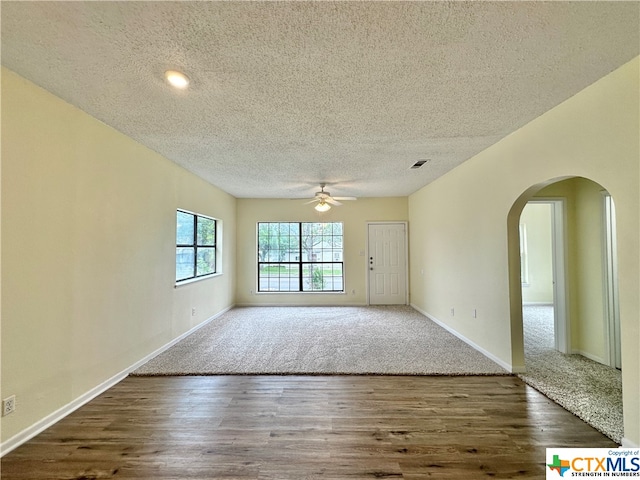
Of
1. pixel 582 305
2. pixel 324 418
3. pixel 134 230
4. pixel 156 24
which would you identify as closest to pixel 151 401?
pixel 324 418

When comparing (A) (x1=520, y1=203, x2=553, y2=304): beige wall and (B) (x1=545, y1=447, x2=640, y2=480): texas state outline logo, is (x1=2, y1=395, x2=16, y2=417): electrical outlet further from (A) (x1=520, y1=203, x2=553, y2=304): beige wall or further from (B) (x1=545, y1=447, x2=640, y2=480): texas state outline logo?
(A) (x1=520, y1=203, x2=553, y2=304): beige wall

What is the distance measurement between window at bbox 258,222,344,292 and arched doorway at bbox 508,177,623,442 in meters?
3.93

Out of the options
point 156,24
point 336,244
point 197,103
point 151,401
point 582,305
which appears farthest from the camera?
point 336,244

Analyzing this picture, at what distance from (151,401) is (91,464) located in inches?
27.5

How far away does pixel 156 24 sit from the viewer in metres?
1.45

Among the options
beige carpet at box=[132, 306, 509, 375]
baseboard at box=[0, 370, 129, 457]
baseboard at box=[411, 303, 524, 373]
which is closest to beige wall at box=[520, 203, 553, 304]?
baseboard at box=[411, 303, 524, 373]

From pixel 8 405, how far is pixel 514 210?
444 cm

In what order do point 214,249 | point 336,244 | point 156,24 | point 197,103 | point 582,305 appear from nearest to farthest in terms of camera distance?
point 156,24 → point 197,103 → point 582,305 → point 214,249 → point 336,244

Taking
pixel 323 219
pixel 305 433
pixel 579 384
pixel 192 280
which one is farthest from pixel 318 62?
pixel 323 219

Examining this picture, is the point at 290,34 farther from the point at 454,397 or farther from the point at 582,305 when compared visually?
the point at 582,305

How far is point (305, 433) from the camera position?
6.65 feet

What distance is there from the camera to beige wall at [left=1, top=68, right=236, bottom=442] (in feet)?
6.14

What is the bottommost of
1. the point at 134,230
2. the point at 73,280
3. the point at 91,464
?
the point at 91,464

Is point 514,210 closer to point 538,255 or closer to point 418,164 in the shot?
point 418,164
